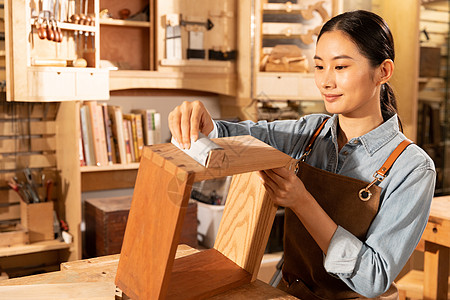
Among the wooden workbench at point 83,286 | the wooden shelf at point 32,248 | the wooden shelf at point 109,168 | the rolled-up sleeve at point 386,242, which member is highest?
the rolled-up sleeve at point 386,242

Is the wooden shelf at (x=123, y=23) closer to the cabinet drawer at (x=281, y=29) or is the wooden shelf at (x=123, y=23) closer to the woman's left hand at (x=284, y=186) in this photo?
the cabinet drawer at (x=281, y=29)

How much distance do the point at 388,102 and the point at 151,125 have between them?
2.03m

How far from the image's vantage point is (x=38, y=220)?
2875 millimetres

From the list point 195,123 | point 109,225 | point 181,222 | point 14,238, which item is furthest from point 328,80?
point 14,238

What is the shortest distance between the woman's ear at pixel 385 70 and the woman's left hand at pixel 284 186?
0.41 meters

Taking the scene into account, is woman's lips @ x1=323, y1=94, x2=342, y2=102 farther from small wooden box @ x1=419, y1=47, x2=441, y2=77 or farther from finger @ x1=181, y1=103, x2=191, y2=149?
small wooden box @ x1=419, y1=47, x2=441, y2=77

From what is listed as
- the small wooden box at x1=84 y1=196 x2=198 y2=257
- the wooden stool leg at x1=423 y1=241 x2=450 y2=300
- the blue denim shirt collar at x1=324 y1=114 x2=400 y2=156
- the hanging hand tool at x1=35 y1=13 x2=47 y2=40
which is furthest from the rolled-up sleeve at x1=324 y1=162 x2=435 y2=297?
the hanging hand tool at x1=35 y1=13 x2=47 y2=40

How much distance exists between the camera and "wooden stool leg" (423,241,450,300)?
7.69 ft

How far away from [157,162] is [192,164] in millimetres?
78

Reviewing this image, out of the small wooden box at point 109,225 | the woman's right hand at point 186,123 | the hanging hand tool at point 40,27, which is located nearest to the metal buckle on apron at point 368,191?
the woman's right hand at point 186,123

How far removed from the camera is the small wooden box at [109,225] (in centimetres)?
290

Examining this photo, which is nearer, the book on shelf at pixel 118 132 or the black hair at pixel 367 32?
the black hair at pixel 367 32

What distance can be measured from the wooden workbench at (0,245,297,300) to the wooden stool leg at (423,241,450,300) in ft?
4.72

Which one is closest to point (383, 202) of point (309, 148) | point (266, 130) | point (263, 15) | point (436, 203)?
point (309, 148)
